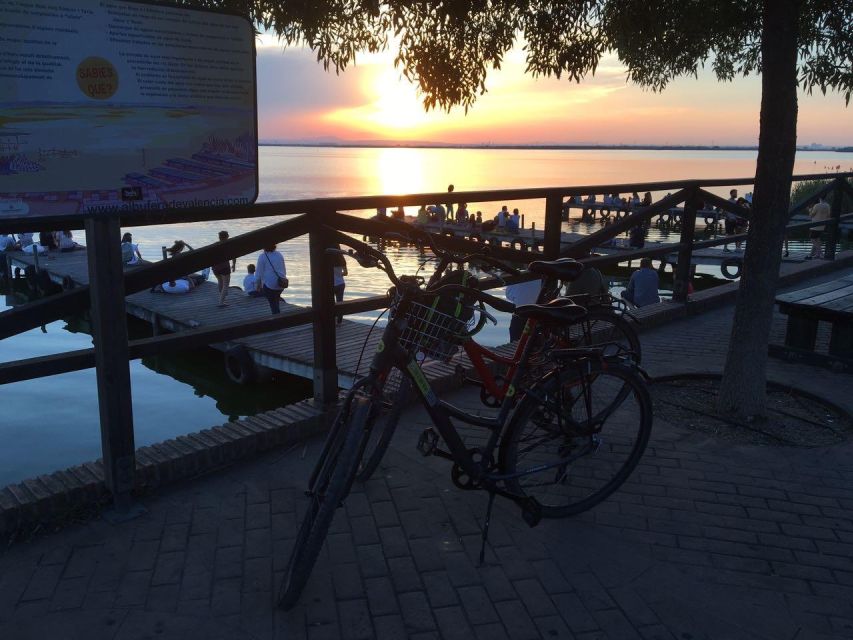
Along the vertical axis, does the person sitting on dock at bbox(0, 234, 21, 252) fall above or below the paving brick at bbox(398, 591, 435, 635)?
below

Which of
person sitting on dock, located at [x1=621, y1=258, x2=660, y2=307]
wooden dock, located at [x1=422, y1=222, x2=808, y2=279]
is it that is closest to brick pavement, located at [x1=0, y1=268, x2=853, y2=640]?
person sitting on dock, located at [x1=621, y1=258, x2=660, y2=307]

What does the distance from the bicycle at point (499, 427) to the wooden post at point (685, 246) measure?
3870 mm

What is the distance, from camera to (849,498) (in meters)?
3.85

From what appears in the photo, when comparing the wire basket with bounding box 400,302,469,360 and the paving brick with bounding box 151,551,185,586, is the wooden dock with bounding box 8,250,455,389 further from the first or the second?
the paving brick with bounding box 151,551,185,586

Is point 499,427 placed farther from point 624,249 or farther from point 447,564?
point 624,249

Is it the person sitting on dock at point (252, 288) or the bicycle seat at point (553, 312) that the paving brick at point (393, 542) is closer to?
the bicycle seat at point (553, 312)

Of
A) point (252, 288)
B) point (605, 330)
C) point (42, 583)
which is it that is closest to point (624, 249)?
point (252, 288)

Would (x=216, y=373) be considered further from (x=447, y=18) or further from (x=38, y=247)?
(x=38, y=247)

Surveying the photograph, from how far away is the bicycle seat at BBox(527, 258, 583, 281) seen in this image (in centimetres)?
363

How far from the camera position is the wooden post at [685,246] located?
757 cm

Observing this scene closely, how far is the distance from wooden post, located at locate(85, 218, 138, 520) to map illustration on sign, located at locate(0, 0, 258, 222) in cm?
18

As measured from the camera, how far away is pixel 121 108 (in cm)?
302

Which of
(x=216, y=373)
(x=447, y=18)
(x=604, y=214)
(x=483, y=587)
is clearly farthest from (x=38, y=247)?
(x=604, y=214)

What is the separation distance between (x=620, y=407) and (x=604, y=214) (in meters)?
60.5
